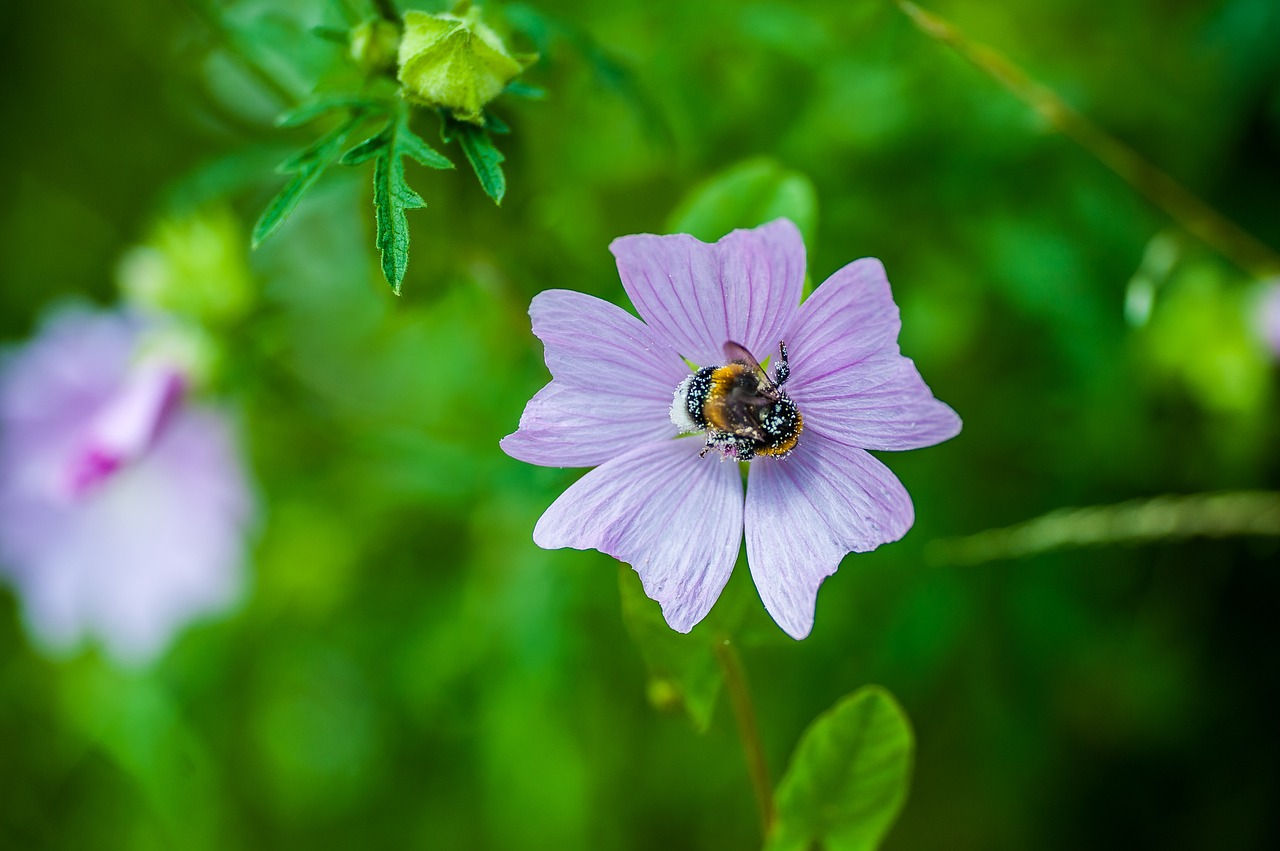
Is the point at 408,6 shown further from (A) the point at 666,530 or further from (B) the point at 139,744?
(B) the point at 139,744

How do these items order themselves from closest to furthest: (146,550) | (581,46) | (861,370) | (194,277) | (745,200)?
(861,370) → (745,200) → (581,46) → (194,277) → (146,550)

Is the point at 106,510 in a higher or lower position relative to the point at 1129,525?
higher

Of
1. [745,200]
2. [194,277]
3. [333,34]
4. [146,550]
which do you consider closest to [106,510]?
[146,550]

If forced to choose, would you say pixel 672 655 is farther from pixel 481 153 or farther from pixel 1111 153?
pixel 1111 153

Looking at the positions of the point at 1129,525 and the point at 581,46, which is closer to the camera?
the point at 581,46

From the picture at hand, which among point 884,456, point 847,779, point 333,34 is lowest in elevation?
point 847,779

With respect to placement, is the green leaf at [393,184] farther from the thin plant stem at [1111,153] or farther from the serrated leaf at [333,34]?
the thin plant stem at [1111,153]
